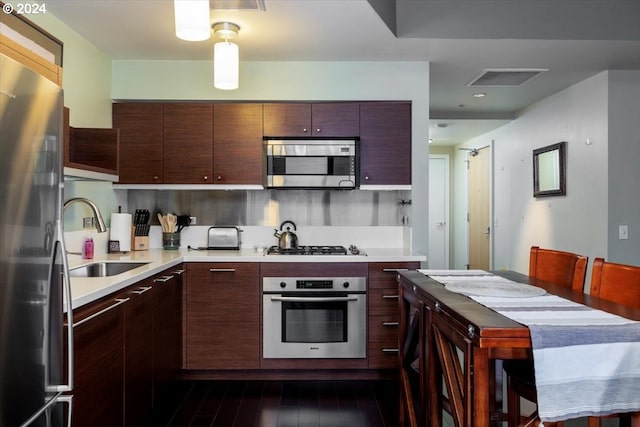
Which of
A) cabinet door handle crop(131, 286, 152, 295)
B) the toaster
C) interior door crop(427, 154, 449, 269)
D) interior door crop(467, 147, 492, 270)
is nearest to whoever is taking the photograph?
cabinet door handle crop(131, 286, 152, 295)

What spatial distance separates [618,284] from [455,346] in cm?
73

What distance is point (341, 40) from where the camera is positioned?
3088 mm

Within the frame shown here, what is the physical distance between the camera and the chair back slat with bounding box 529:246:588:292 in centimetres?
213

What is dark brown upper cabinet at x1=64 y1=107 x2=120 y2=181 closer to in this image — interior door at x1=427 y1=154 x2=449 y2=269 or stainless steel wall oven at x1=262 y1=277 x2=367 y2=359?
stainless steel wall oven at x1=262 y1=277 x2=367 y2=359

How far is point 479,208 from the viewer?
6.70 m

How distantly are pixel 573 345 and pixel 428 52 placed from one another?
8.35 feet

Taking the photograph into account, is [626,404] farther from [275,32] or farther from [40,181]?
[275,32]

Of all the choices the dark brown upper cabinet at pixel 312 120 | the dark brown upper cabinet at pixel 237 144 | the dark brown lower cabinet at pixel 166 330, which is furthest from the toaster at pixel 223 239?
the dark brown upper cabinet at pixel 312 120

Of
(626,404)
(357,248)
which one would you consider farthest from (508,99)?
(626,404)

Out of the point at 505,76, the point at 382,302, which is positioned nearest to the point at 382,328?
the point at 382,302

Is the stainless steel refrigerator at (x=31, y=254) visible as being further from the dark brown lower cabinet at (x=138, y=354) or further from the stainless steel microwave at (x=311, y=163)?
the stainless steel microwave at (x=311, y=163)

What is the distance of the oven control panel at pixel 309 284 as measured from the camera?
10.5 ft

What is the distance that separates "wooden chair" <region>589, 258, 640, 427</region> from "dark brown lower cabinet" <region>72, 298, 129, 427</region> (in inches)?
77.8

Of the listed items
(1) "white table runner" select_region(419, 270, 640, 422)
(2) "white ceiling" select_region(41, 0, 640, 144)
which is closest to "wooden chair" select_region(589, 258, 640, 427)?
(1) "white table runner" select_region(419, 270, 640, 422)
